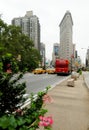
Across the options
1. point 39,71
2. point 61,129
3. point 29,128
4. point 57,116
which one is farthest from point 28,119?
point 39,71

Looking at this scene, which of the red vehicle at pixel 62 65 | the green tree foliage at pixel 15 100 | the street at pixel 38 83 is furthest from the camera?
the red vehicle at pixel 62 65

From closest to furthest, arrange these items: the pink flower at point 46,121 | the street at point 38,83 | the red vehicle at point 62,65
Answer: the pink flower at point 46,121, the street at point 38,83, the red vehicle at point 62,65

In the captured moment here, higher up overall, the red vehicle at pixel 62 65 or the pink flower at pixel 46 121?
the pink flower at pixel 46 121

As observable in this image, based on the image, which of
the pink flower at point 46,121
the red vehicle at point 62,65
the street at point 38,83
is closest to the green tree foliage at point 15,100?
the pink flower at point 46,121

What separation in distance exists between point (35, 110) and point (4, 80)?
0.68 meters

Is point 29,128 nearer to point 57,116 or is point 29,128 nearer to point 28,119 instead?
point 28,119

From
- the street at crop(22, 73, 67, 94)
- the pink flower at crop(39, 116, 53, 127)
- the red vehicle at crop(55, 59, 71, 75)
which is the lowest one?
the street at crop(22, 73, 67, 94)

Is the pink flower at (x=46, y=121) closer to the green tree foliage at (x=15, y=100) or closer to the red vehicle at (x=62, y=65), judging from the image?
the green tree foliage at (x=15, y=100)

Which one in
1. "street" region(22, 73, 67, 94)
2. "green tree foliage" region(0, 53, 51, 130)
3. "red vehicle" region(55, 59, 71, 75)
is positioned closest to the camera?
"green tree foliage" region(0, 53, 51, 130)

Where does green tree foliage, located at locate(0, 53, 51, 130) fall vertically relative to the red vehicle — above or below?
above

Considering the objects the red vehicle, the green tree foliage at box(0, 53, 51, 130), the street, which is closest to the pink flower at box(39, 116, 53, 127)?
the green tree foliage at box(0, 53, 51, 130)

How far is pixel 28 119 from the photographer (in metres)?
5.14

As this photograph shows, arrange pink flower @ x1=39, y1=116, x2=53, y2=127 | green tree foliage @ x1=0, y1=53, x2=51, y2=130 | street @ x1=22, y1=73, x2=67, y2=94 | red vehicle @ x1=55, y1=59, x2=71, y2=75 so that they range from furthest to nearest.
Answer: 1. red vehicle @ x1=55, y1=59, x2=71, y2=75
2. street @ x1=22, y1=73, x2=67, y2=94
3. green tree foliage @ x1=0, y1=53, x2=51, y2=130
4. pink flower @ x1=39, y1=116, x2=53, y2=127

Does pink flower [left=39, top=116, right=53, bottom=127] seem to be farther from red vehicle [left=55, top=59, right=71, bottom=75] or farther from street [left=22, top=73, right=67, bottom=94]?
red vehicle [left=55, top=59, right=71, bottom=75]
